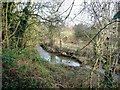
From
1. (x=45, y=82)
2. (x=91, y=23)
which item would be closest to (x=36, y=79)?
(x=45, y=82)

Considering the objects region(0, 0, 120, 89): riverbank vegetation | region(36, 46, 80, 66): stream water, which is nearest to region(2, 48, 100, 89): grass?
region(0, 0, 120, 89): riverbank vegetation

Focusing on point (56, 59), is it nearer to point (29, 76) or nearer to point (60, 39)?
point (60, 39)

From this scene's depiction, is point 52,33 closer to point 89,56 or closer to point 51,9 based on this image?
point 51,9

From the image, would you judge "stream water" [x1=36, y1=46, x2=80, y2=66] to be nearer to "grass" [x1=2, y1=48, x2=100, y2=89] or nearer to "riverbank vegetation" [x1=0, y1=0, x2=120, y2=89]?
"riverbank vegetation" [x1=0, y1=0, x2=120, y2=89]

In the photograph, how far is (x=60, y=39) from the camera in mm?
4324

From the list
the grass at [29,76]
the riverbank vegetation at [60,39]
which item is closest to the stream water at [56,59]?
the riverbank vegetation at [60,39]

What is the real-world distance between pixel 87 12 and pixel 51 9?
833 mm

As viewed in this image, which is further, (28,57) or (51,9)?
(28,57)

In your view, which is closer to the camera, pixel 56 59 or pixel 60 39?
pixel 60 39

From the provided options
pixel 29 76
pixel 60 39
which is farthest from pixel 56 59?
pixel 29 76

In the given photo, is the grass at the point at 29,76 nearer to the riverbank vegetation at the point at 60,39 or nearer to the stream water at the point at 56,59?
the riverbank vegetation at the point at 60,39

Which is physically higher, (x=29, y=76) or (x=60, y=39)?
(x=60, y=39)

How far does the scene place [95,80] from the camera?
3012 millimetres

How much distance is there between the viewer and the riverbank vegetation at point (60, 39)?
2822 mm
